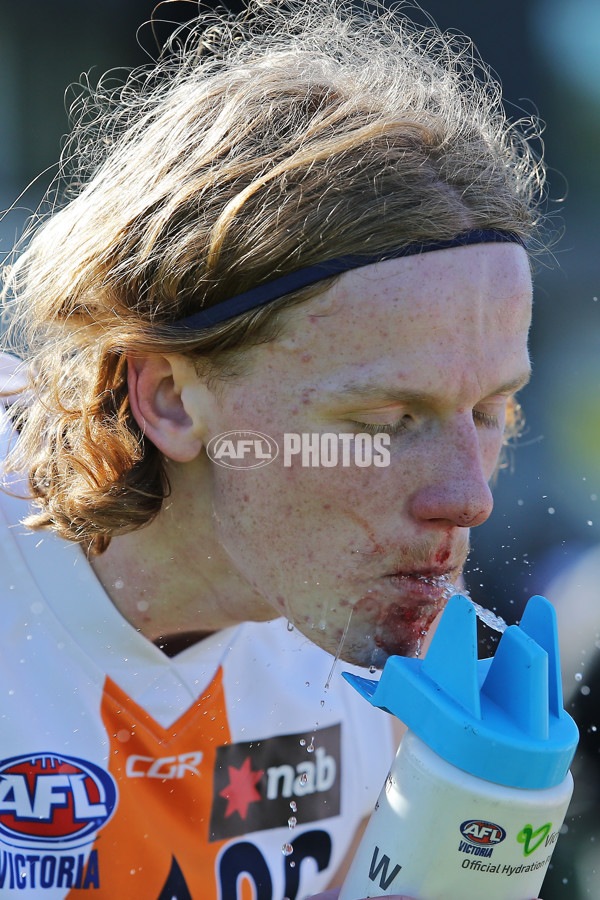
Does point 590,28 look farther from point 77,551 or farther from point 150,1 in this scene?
point 77,551

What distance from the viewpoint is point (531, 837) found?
1.06 meters

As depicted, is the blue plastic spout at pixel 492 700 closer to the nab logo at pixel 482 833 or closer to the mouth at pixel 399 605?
the nab logo at pixel 482 833

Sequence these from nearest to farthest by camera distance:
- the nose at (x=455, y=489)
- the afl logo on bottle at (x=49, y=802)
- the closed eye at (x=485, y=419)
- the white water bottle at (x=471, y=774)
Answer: the white water bottle at (x=471, y=774), the nose at (x=455, y=489), the closed eye at (x=485, y=419), the afl logo on bottle at (x=49, y=802)

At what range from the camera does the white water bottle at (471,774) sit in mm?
1052

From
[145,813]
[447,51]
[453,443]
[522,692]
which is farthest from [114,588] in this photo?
[447,51]

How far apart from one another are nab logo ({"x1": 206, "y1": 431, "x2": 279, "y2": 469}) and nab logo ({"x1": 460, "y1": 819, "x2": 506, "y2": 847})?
0.62 m

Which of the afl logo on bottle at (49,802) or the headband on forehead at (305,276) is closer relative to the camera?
the headband on forehead at (305,276)

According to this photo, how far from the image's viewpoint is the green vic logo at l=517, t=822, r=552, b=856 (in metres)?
1.06

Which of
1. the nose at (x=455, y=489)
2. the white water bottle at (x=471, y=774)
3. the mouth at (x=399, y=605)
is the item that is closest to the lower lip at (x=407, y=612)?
the mouth at (x=399, y=605)

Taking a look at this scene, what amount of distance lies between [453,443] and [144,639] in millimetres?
726

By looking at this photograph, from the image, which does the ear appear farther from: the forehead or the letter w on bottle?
the letter w on bottle

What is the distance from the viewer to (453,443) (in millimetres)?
1361

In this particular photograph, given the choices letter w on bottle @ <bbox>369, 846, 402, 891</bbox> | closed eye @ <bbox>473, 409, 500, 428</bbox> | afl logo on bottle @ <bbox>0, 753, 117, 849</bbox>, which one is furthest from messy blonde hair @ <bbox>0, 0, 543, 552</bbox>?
letter w on bottle @ <bbox>369, 846, 402, 891</bbox>

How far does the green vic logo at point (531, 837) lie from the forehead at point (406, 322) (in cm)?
65
